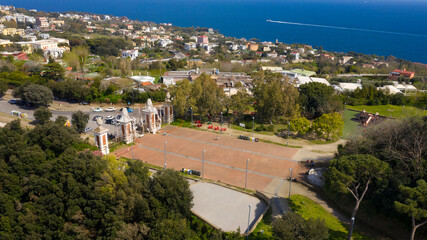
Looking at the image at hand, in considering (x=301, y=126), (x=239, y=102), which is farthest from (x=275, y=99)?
(x=301, y=126)

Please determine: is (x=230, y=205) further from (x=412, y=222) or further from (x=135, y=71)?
(x=135, y=71)

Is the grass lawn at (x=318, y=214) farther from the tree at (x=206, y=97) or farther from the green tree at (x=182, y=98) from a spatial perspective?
the green tree at (x=182, y=98)

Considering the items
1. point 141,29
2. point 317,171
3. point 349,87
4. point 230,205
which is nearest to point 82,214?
point 230,205

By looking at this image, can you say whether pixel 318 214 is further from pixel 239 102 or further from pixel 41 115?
pixel 41 115

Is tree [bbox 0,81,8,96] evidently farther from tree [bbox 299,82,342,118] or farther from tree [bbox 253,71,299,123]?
tree [bbox 299,82,342,118]

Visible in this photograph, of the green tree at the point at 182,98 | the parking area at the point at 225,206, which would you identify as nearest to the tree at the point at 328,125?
→ the parking area at the point at 225,206
